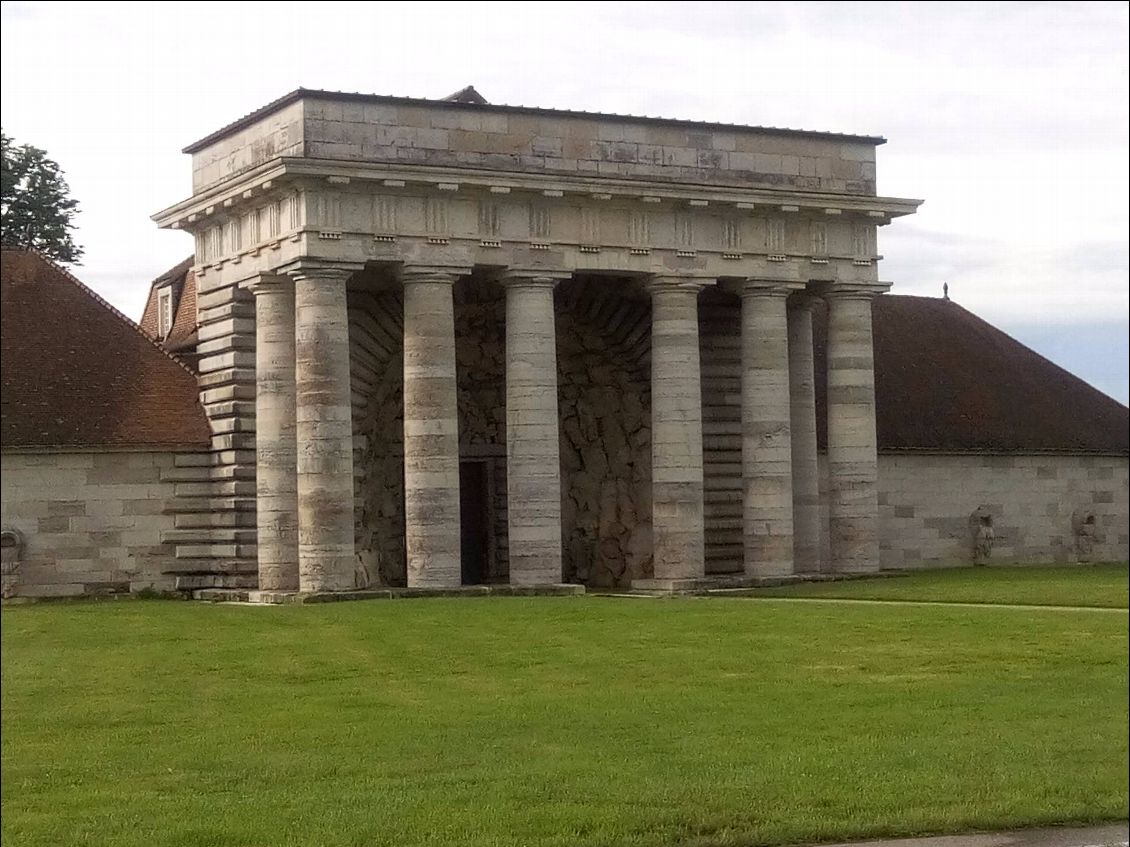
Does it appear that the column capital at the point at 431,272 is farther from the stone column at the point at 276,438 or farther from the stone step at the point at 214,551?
the stone step at the point at 214,551

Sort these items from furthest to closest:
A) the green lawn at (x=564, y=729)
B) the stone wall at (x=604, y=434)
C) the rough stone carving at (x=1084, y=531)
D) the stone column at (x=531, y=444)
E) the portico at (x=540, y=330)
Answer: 1. the rough stone carving at (x=1084, y=531)
2. the stone wall at (x=604, y=434)
3. the stone column at (x=531, y=444)
4. the portico at (x=540, y=330)
5. the green lawn at (x=564, y=729)

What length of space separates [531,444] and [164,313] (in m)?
13.4

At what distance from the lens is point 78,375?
43875 mm

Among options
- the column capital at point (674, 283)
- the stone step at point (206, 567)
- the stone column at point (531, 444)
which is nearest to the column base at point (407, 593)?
the stone column at point (531, 444)

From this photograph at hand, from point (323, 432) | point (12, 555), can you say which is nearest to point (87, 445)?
point (12, 555)

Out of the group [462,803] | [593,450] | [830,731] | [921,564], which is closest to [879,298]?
[921,564]

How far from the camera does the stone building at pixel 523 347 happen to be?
139ft

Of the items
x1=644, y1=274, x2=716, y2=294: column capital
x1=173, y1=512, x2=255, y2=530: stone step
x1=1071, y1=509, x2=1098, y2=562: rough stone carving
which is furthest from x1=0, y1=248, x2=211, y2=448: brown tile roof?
x1=1071, y1=509, x2=1098, y2=562: rough stone carving

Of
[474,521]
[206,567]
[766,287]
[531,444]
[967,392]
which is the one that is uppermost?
[766,287]

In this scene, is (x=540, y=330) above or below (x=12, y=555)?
above

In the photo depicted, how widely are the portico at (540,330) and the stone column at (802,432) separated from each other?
0.06 meters

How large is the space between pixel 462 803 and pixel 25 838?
10.9 feet

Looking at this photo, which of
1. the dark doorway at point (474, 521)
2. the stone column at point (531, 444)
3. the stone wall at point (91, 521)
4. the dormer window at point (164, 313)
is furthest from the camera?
the dormer window at point (164, 313)

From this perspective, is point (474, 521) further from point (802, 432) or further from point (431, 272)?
point (431, 272)
